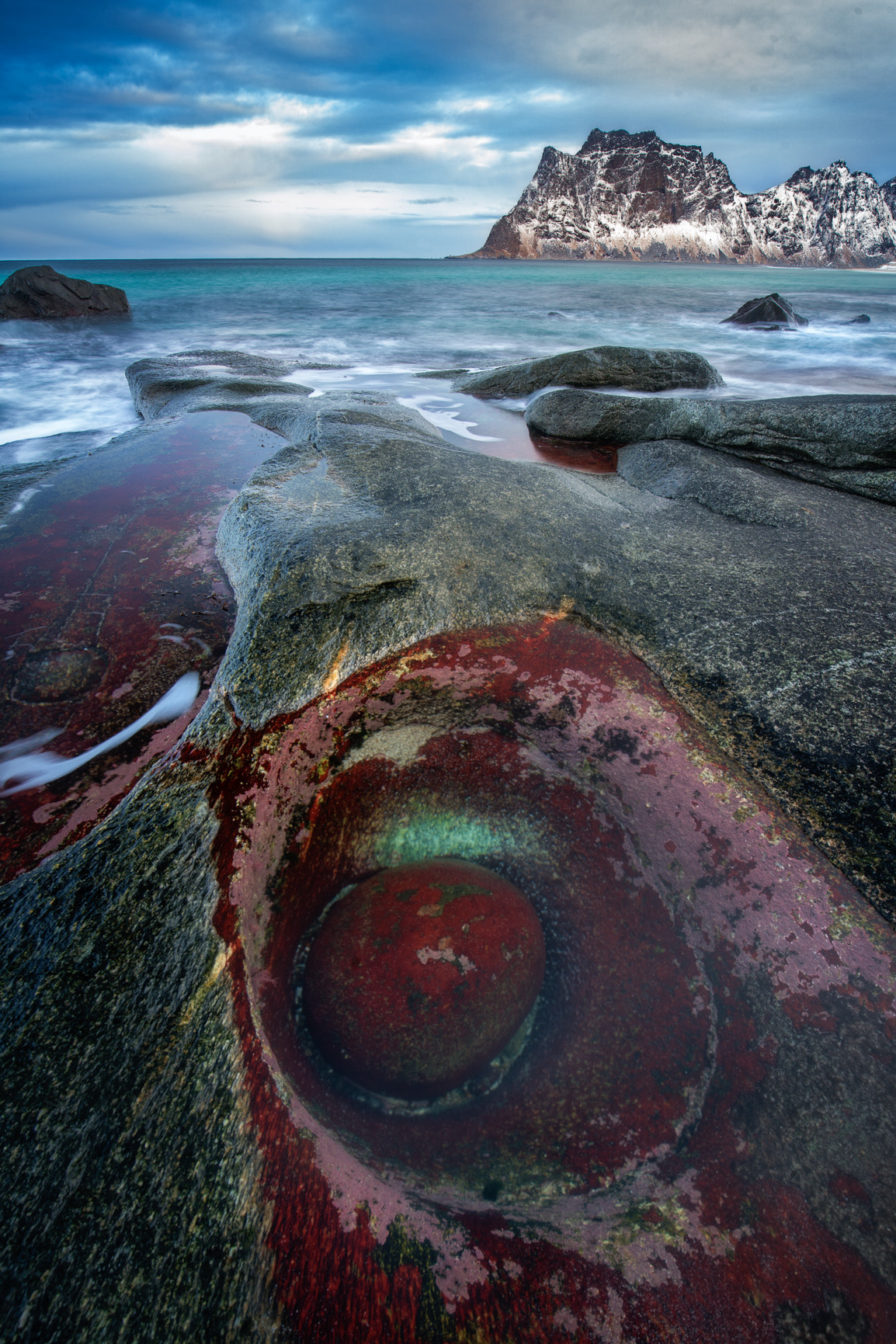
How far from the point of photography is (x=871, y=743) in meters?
1.43

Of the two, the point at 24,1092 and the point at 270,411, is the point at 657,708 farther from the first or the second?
the point at 270,411

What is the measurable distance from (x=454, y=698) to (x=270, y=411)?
3969 mm

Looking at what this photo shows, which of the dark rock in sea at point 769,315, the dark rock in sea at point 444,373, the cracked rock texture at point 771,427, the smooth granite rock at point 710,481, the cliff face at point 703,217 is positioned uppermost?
the cliff face at point 703,217

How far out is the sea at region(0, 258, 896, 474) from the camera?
247 inches

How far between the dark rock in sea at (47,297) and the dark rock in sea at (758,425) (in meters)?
16.1

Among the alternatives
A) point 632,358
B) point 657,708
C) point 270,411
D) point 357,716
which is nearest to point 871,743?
point 657,708

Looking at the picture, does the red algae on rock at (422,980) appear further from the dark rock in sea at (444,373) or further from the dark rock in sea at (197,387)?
the dark rock in sea at (444,373)

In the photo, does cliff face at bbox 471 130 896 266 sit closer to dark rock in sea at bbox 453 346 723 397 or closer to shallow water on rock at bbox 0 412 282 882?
dark rock in sea at bbox 453 346 723 397

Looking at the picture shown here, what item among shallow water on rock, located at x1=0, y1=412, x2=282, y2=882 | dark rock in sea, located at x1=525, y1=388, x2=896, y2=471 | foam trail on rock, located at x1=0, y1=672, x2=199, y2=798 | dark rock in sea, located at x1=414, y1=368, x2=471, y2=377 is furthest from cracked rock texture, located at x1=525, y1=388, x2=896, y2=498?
foam trail on rock, located at x1=0, y1=672, x2=199, y2=798

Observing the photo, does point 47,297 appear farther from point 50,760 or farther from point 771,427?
point 50,760

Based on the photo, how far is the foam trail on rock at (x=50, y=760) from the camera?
1885mm

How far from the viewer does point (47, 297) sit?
14773 mm

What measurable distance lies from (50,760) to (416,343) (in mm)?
11788

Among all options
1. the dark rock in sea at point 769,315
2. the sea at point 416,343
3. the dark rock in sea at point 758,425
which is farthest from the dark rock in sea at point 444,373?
the dark rock in sea at point 769,315
